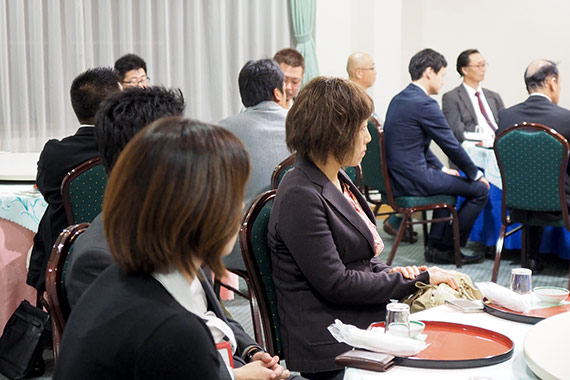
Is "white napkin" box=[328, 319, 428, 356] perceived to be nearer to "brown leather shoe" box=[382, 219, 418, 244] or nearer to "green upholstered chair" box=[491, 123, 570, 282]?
"green upholstered chair" box=[491, 123, 570, 282]

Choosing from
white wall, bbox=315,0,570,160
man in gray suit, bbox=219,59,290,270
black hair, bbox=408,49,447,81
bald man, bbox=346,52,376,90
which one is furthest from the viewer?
white wall, bbox=315,0,570,160

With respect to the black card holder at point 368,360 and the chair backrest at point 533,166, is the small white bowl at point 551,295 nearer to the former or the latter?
the black card holder at point 368,360

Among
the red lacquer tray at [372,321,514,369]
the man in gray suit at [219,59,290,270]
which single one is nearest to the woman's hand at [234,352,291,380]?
the red lacquer tray at [372,321,514,369]

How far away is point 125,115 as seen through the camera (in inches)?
66.6

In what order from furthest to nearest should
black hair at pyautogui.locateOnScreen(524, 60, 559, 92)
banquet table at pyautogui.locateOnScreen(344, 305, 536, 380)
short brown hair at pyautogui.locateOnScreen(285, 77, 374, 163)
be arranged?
black hair at pyautogui.locateOnScreen(524, 60, 559, 92)
short brown hair at pyautogui.locateOnScreen(285, 77, 374, 163)
banquet table at pyautogui.locateOnScreen(344, 305, 536, 380)

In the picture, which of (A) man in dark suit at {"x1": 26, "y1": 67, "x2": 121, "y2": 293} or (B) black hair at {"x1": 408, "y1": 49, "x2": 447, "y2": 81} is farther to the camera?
(B) black hair at {"x1": 408, "y1": 49, "x2": 447, "y2": 81}

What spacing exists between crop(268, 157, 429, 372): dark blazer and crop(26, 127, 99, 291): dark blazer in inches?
43.2

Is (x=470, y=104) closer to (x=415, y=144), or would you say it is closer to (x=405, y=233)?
(x=405, y=233)

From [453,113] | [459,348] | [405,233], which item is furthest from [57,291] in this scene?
[453,113]

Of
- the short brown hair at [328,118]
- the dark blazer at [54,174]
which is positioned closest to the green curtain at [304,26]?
the dark blazer at [54,174]

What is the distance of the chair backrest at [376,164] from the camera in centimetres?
482

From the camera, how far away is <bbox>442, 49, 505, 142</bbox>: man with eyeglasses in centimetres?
629

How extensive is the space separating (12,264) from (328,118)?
1880 millimetres

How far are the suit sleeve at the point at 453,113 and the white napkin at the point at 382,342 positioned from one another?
15.9ft
